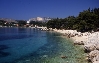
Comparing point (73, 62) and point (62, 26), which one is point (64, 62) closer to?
point (73, 62)

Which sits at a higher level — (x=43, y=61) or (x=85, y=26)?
(x=85, y=26)

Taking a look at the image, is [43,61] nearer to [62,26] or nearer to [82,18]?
[82,18]

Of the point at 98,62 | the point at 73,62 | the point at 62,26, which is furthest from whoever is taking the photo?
the point at 62,26

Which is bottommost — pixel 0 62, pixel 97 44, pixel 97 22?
pixel 0 62

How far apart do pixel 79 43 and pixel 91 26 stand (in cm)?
3193

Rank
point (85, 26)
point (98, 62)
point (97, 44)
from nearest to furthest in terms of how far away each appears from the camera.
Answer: point (98, 62)
point (97, 44)
point (85, 26)

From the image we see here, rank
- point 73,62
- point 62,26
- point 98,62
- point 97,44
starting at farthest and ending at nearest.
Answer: point 62,26 < point 97,44 < point 73,62 < point 98,62

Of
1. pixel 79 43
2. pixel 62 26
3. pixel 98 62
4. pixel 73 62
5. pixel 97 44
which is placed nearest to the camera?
pixel 98 62

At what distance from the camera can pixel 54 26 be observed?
146625 millimetres

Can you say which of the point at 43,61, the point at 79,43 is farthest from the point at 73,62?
the point at 79,43

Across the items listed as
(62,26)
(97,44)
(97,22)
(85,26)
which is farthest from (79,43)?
(62,26)

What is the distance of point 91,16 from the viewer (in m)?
72.9

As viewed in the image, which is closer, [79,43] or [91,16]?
[79,43]

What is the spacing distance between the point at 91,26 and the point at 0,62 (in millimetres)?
53629
